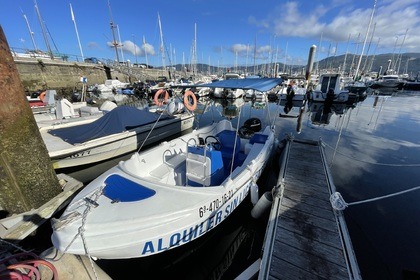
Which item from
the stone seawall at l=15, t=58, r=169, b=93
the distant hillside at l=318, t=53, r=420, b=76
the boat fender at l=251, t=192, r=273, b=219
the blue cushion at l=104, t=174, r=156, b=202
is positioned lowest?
the boat fender at l=251, t=192, r=273, b=219

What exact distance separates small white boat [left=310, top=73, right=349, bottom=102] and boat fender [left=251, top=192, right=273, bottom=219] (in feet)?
77.8

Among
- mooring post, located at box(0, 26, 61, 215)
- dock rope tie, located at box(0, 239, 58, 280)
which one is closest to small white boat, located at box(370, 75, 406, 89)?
mooring post, located at box(0, 26, 61, 215)

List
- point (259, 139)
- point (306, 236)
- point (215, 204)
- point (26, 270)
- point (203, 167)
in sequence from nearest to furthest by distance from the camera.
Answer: point (26, 270) → point (306, 236) → point (215, 204) → point (203, 167) → point (259, 139)

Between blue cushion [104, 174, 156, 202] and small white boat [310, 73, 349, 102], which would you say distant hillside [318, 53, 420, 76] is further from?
blue cushion [104, 174, 156, 202]

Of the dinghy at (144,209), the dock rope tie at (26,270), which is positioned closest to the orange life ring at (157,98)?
the dinghy at (144,209)

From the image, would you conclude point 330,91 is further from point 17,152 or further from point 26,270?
point 26,270

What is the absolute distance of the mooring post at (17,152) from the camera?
3.24 meters


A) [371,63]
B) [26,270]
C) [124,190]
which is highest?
[371,63]

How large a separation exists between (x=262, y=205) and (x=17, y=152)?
544 cm

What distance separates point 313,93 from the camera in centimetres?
2403

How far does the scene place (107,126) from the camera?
8273 millimetres

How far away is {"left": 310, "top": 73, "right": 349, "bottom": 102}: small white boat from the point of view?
2303cm

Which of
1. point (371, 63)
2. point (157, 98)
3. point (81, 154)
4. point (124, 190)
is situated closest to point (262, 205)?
point (124, 190)

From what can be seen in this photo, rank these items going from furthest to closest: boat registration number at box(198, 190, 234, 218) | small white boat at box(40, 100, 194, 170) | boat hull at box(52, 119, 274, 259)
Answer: small white boat at box(40, 100, 194, 170) < boat registration number at box(198, 190, 234, 218) < boat hull at box(52, 119, 274, 259)
